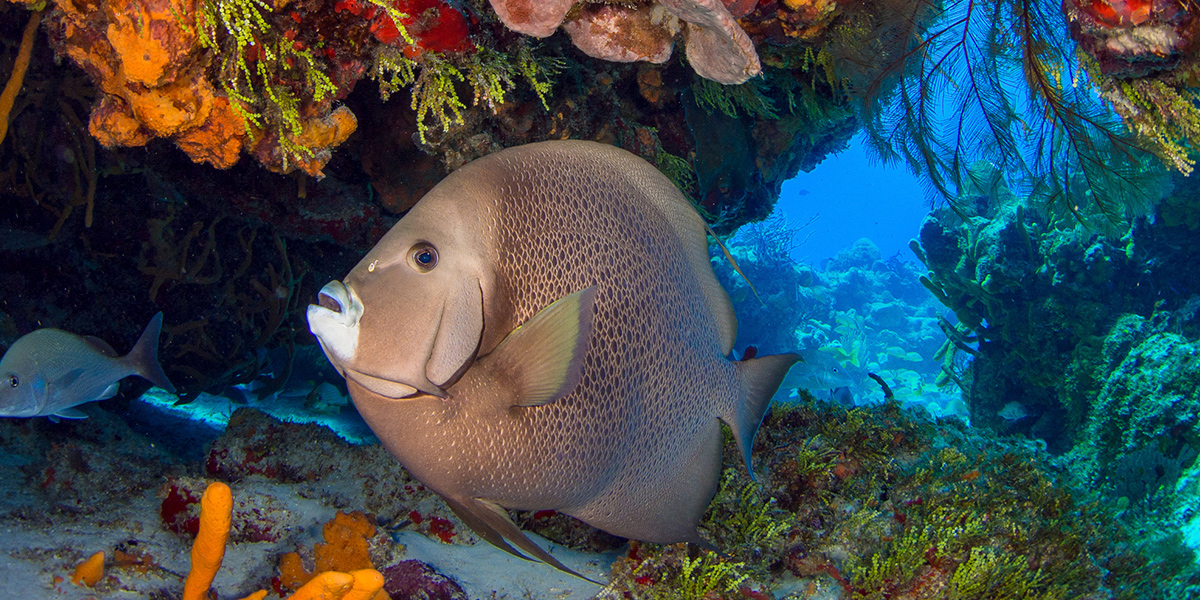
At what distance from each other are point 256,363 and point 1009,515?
7030 mm

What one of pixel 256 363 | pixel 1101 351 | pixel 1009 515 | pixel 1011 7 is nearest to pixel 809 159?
pixel 1101 351

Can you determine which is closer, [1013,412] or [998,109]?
[998,109]

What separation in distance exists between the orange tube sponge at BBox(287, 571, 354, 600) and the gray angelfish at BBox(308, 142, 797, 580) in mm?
620

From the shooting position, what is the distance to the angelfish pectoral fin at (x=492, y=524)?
4.81ft

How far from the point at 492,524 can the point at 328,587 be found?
2.55 feet

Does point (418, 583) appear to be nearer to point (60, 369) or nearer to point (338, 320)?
point (338, 320)

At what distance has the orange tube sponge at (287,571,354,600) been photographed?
181cm

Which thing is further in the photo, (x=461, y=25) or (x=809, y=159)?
(x=809, y=159)

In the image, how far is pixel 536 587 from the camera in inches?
103

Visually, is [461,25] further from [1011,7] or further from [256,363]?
[256,363]

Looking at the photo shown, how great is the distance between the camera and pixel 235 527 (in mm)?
2781

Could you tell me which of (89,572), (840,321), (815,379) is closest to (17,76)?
(89,572)

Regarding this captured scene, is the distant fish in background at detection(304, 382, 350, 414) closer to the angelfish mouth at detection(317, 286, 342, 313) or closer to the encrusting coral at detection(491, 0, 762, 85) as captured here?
the encrusting coral at detection(491, 0, 762, 85)

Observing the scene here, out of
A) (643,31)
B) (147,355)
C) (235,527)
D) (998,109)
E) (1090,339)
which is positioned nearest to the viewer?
(643,31)
